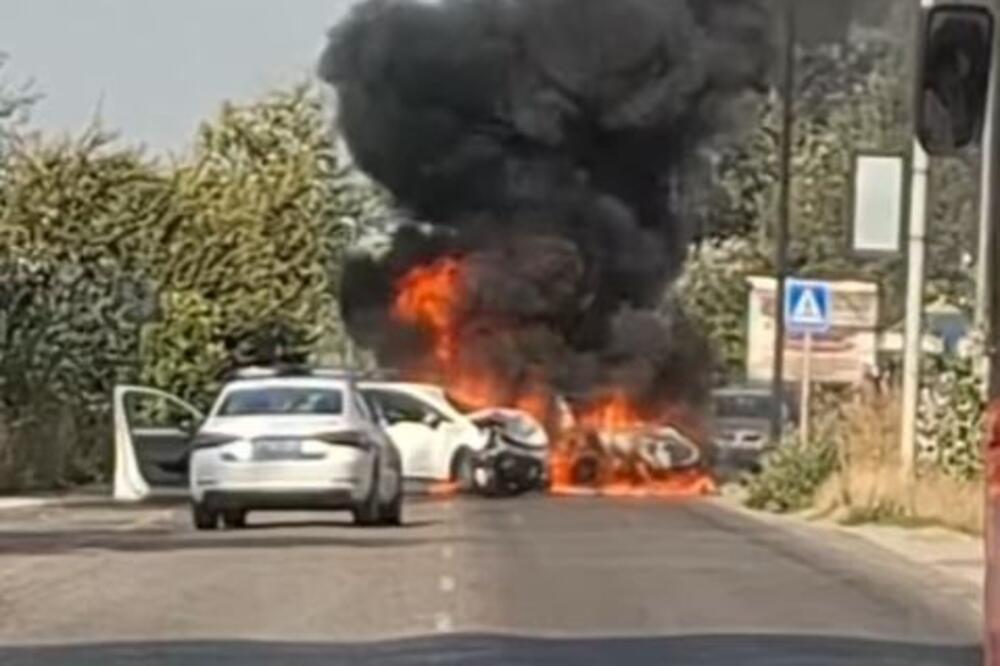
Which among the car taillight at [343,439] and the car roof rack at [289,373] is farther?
the car roof rack at [289,373]

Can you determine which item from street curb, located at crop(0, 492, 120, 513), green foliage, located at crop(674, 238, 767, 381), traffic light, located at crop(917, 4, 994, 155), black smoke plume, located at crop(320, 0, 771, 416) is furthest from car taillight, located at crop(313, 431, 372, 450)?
green foliage, located at crop(674, 238, 767, 381)

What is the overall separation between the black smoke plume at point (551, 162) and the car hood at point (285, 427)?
27214 mm

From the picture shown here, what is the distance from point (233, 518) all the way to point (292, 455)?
1645 mm

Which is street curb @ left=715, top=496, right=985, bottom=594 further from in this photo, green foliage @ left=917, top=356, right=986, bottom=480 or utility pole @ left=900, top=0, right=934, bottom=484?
green foliage @ left=917, top=356, right=986, bottom=480

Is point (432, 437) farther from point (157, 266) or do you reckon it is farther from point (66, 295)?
point (157, 266)

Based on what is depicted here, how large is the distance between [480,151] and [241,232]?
6172 mm

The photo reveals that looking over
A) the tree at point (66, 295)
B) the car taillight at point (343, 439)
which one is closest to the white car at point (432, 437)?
the tree at point (66, 295)

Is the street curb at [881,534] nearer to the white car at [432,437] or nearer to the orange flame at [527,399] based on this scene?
the white car at [432,437]

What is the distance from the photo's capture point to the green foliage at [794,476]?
146 ft

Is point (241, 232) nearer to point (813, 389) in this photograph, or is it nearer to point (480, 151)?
point (480, 151)

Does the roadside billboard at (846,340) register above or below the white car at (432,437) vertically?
above

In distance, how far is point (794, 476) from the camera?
1783 inches

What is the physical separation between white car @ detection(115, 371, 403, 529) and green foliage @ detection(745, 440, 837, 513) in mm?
9143

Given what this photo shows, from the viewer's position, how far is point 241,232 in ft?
206
